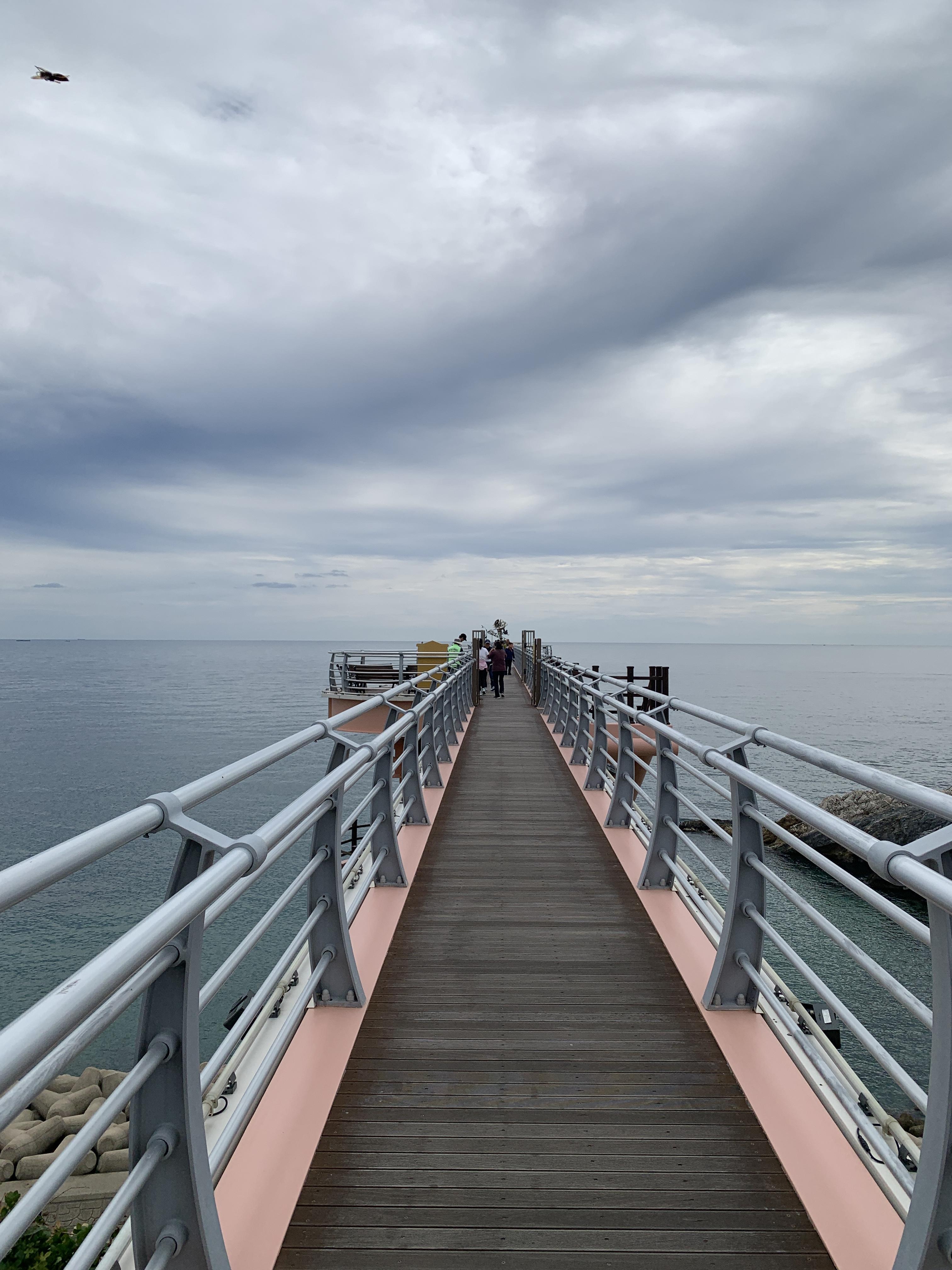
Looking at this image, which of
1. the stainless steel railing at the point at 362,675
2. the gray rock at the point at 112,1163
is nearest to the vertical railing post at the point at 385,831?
the gray rock at the point at 112,1163

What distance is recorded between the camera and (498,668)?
22125 millimetres

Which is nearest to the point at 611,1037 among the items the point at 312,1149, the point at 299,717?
the point at 312,1149

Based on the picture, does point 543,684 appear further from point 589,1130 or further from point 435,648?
point 589,1130

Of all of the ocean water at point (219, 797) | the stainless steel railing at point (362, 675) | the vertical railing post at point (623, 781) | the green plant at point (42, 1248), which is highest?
the vertical railing post at point (623, 781)

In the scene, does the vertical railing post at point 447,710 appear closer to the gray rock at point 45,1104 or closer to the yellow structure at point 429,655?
the gray rock at point 45,1104

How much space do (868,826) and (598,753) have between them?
17.3 meters

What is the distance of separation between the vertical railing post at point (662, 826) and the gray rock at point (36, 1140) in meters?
8.73

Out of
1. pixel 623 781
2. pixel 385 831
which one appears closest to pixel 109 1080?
pixel 385 831

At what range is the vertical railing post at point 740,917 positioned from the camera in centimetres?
304

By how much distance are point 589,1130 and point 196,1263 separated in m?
1.29

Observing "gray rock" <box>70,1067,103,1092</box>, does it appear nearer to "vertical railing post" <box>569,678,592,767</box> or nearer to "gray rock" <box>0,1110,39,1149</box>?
"gray rock" <box>0,1110,39,1149</box>

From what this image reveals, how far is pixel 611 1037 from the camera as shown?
3.07m

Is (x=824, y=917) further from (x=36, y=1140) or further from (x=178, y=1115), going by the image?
(x=36, y=1140)

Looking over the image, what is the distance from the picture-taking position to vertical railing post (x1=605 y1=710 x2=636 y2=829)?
18.5 ft
